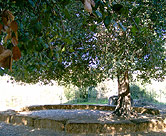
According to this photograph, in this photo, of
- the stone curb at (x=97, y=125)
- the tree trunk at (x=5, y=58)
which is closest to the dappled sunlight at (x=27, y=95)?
the stone curb at (x=97, y=125)

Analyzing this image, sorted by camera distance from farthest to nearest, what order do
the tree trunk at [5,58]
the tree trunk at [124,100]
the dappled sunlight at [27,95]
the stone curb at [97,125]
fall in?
1. the dappled sunlight at [27,95]
2. the tree trunk at [124,100]
3. the stone curb at [97,125]
4. the tree trunk at [5,58]

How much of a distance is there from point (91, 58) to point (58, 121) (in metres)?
2.53

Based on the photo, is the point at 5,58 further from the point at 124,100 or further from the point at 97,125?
the point at 124,100

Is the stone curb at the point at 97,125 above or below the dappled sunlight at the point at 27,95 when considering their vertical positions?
below

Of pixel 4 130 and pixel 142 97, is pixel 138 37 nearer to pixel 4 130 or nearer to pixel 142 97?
pixel 4 130

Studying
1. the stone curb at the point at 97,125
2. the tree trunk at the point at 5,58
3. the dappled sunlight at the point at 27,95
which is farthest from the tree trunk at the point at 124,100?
the dappled sunlight at the point at 27,95

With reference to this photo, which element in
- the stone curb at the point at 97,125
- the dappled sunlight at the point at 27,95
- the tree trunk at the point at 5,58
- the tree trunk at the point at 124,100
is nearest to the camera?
the tree trunk at the point at 5,58

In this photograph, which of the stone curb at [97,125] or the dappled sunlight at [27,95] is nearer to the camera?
the stone curb at [97,125]

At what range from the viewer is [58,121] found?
6.45 m

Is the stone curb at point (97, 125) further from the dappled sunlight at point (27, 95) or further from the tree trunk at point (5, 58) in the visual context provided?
the dappled sunlight at point (27, 95)

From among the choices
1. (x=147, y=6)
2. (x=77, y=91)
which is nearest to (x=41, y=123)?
(x=147, y=6)

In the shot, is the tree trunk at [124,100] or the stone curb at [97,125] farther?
the tree trunk at [124,100]

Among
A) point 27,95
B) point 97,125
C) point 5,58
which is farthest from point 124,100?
point 27,95

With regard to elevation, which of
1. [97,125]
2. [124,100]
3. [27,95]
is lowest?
[97,125]
